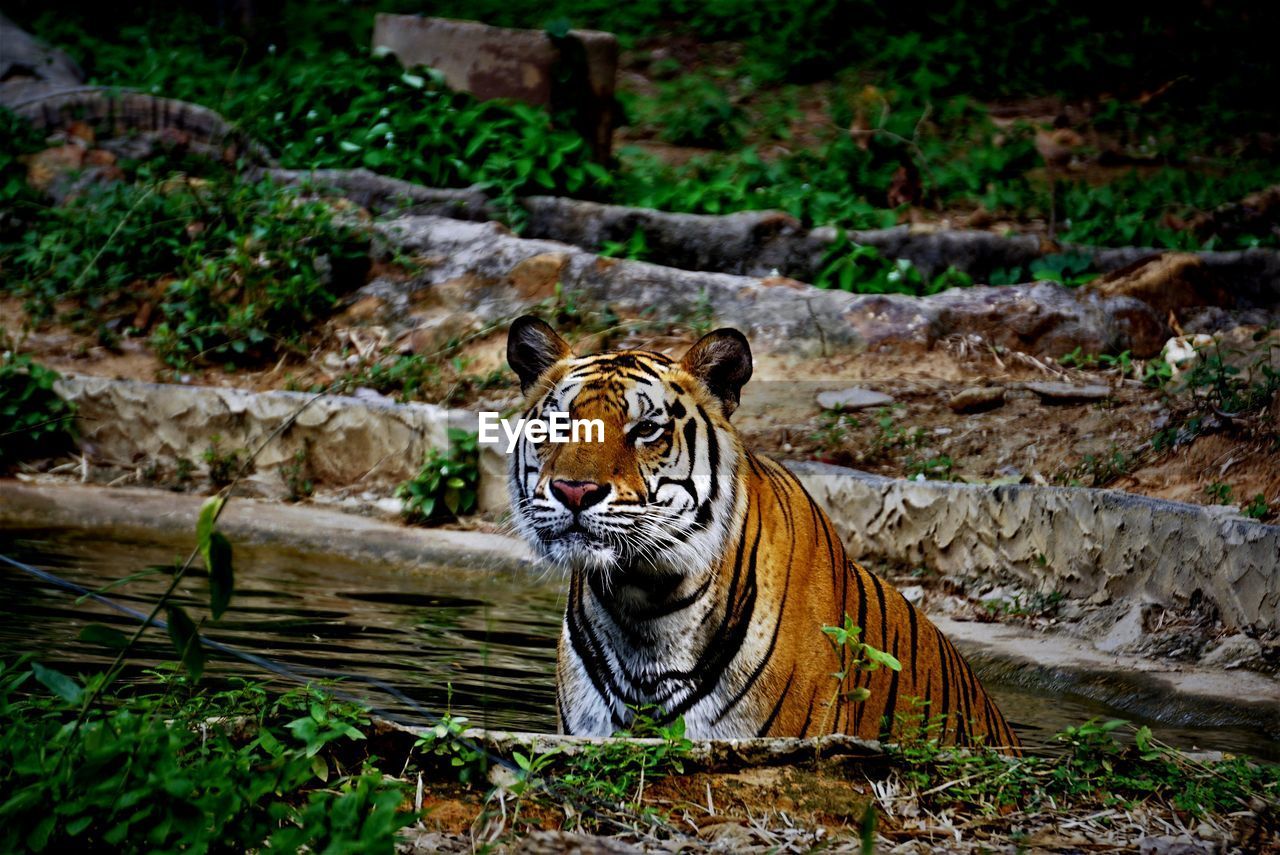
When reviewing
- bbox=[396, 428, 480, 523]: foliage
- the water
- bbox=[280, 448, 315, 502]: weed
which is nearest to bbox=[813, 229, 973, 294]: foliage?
bbox=[396, 428, 480, 523]: foliage

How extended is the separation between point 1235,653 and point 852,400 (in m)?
2.95

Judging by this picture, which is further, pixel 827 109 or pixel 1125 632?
pixel 827 109

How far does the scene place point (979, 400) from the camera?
22.7ft

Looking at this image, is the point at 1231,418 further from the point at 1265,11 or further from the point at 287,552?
the point at 1265,11

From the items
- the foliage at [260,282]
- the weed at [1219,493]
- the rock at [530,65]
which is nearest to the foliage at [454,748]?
the weed at [1219,493]

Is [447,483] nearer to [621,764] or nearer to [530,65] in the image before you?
[621,764]

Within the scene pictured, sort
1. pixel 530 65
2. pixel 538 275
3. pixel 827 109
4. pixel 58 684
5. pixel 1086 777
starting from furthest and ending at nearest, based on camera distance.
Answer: pixel 827 109
pixel 530 65
pixel 538 275
pixel 1086 777
pixel 58 684

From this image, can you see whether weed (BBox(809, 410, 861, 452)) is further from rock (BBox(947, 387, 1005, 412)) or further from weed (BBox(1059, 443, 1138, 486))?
weed (BBox(1059, 443, 1138, 486))

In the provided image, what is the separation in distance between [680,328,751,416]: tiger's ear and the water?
1.09 metres

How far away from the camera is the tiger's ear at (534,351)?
371 cm

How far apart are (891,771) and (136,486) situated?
555 cm

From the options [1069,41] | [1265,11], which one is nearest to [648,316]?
[1069,41]

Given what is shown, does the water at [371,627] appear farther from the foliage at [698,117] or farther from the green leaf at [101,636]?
the foliage at [698,117]

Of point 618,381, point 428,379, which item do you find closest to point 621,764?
point 618,381
